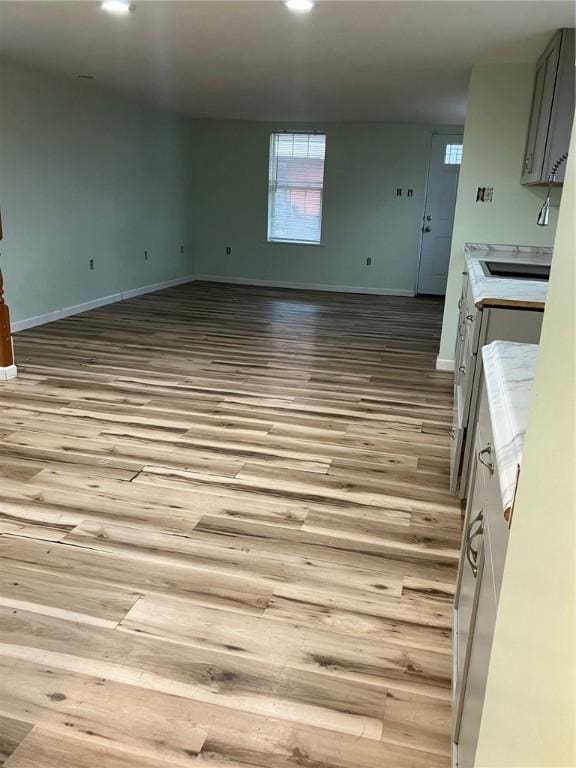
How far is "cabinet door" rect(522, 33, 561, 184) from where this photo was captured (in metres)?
3.83

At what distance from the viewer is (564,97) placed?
373 centimetres

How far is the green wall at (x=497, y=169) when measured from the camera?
15.0 ft

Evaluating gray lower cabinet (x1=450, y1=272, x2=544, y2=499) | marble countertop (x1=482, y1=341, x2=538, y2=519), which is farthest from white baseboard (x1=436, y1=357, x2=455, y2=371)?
marble countertop (x1=482, y1=341, x2=538, y2=519)

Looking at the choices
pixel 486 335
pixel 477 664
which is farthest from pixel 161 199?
pixel 477 664

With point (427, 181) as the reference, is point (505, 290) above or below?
below

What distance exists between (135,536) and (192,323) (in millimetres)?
4409

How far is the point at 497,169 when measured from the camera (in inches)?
186

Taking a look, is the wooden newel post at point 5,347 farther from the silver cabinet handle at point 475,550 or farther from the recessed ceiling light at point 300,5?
the silver cabinet handle at point 475,550

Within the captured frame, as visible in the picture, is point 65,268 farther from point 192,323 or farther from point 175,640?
point 175,640

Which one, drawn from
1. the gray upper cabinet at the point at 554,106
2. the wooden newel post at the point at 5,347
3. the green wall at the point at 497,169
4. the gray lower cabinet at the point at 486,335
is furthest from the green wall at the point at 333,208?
the gray lower cabinet at the point at 486,335

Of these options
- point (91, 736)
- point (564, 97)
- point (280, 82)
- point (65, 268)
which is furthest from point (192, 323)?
point (91, 736)

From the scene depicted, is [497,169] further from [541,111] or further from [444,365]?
[444,365]

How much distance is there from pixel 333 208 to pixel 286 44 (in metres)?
4.92

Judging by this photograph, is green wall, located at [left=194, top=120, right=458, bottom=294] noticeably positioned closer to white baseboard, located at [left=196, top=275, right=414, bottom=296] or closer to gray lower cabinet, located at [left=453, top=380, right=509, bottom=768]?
white baseboard, located at [left=196, top=275, right=414, bottom=296]
